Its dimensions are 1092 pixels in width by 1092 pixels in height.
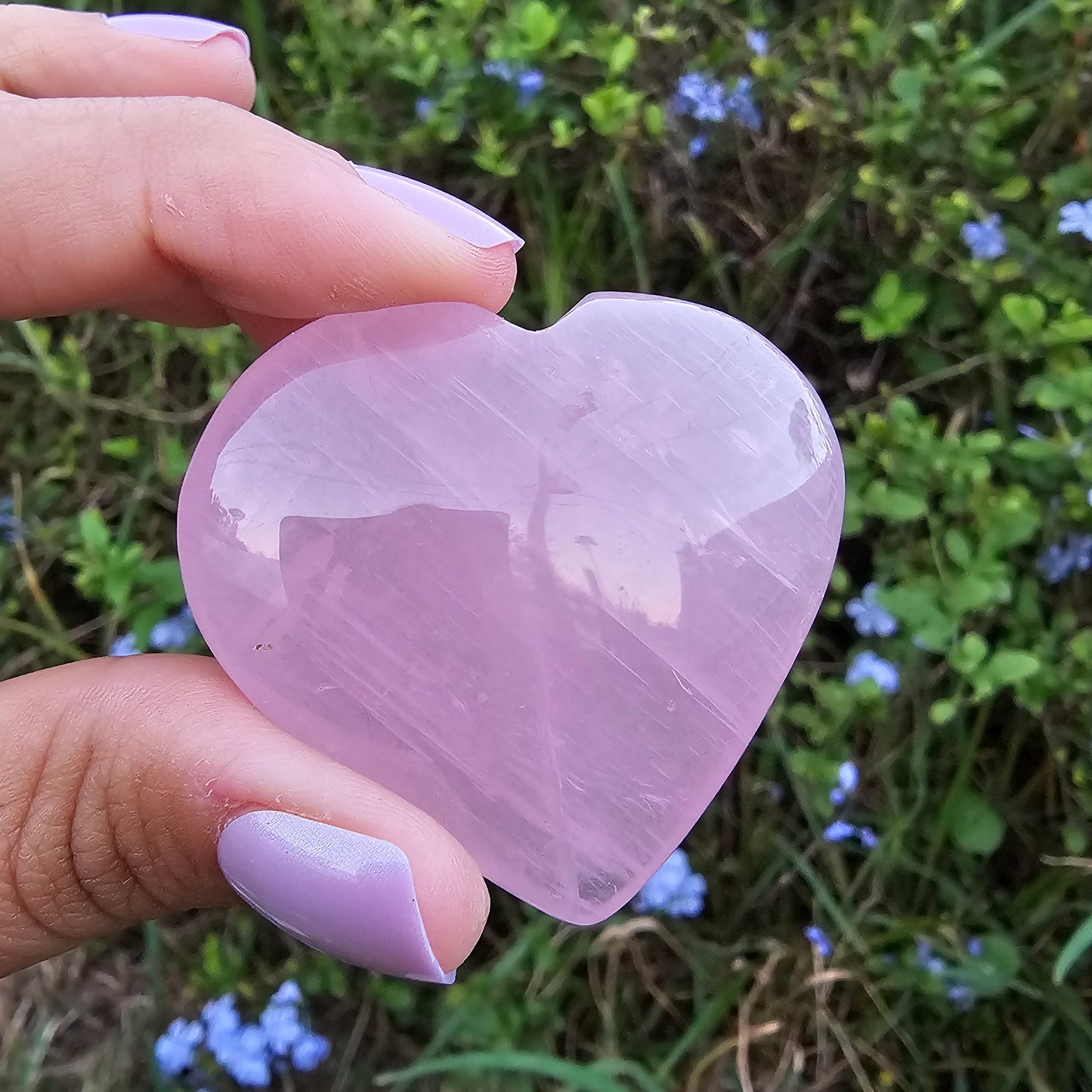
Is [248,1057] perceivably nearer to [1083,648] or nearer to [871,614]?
[871,614]

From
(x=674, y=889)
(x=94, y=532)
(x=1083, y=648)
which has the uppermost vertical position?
(x=1083, y=648)

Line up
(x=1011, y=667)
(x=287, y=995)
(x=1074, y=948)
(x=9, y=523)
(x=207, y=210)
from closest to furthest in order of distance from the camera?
(x=207, y=210) → (x=1074, y=948) → (x=1011, y=667) → (x=287, y=995) → (x=9, y=523)

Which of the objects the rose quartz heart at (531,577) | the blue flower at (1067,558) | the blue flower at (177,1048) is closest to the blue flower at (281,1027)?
the blue flower at (177,1048)

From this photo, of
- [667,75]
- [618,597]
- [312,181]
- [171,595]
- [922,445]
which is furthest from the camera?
[667,75]

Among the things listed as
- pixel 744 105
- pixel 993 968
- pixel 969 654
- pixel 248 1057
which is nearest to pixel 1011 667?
pixel 969 654

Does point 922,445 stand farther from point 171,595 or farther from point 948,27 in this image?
point 171,595

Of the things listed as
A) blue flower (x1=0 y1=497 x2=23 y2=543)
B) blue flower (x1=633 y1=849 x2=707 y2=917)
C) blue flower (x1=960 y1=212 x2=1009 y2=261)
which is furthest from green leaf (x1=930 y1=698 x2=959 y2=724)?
blue flower (x1=0 y1=497 x2=23 y2=543)

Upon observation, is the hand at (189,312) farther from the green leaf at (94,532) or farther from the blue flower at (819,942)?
the blue flower at (819,942)

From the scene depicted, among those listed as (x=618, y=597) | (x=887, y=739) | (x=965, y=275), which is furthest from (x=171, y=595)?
(x=965, y=275)

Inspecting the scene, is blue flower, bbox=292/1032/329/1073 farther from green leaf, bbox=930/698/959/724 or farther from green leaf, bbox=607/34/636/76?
green leaf, bbox=607/34/636/76
